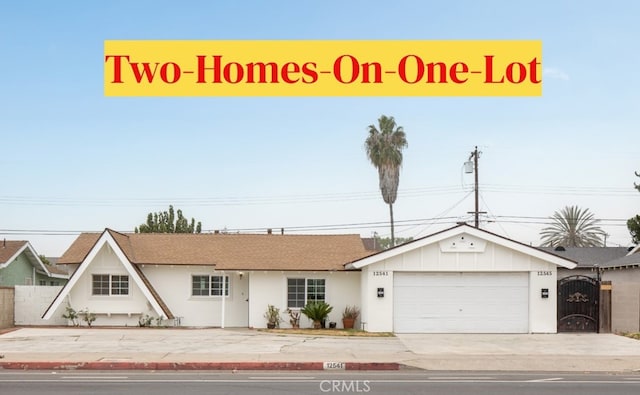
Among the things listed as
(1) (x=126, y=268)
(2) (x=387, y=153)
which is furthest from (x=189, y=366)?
(2) (x=387, y=153)

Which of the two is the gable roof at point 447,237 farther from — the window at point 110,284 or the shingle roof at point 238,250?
the window at point 110,284

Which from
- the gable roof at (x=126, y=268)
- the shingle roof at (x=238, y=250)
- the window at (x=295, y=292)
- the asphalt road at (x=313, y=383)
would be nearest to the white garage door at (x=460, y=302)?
the shingle roof at (x=238, y=250)

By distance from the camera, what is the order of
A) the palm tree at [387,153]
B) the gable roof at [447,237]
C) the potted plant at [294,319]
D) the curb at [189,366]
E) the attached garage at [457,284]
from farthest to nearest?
1. the palm tree at [387,153]
2. the potted plant at [294,319]
3. the attached garage at [457,284]
4. the gable roof at [447,237]
5. the curb at [189,366]

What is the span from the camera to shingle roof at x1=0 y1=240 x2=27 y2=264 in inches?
1476

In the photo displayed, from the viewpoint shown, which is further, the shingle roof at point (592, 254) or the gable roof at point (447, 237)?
the shingle roof at point (592, 254)

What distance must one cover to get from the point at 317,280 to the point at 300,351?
11.0 meters

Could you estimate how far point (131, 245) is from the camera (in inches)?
1325

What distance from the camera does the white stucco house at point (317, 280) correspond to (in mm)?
28625

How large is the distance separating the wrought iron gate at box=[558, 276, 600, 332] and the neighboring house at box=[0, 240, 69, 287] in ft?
82.0

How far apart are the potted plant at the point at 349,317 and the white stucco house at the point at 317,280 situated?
0.62 meters

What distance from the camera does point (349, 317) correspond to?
101ft

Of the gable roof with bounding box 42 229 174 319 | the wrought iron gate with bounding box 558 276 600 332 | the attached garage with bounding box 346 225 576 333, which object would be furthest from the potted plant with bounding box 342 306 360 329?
the wrought iron gate with bounding box 558 276 600 332

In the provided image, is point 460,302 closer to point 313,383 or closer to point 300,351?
point 300,351

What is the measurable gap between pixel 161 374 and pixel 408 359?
6.06 metres
